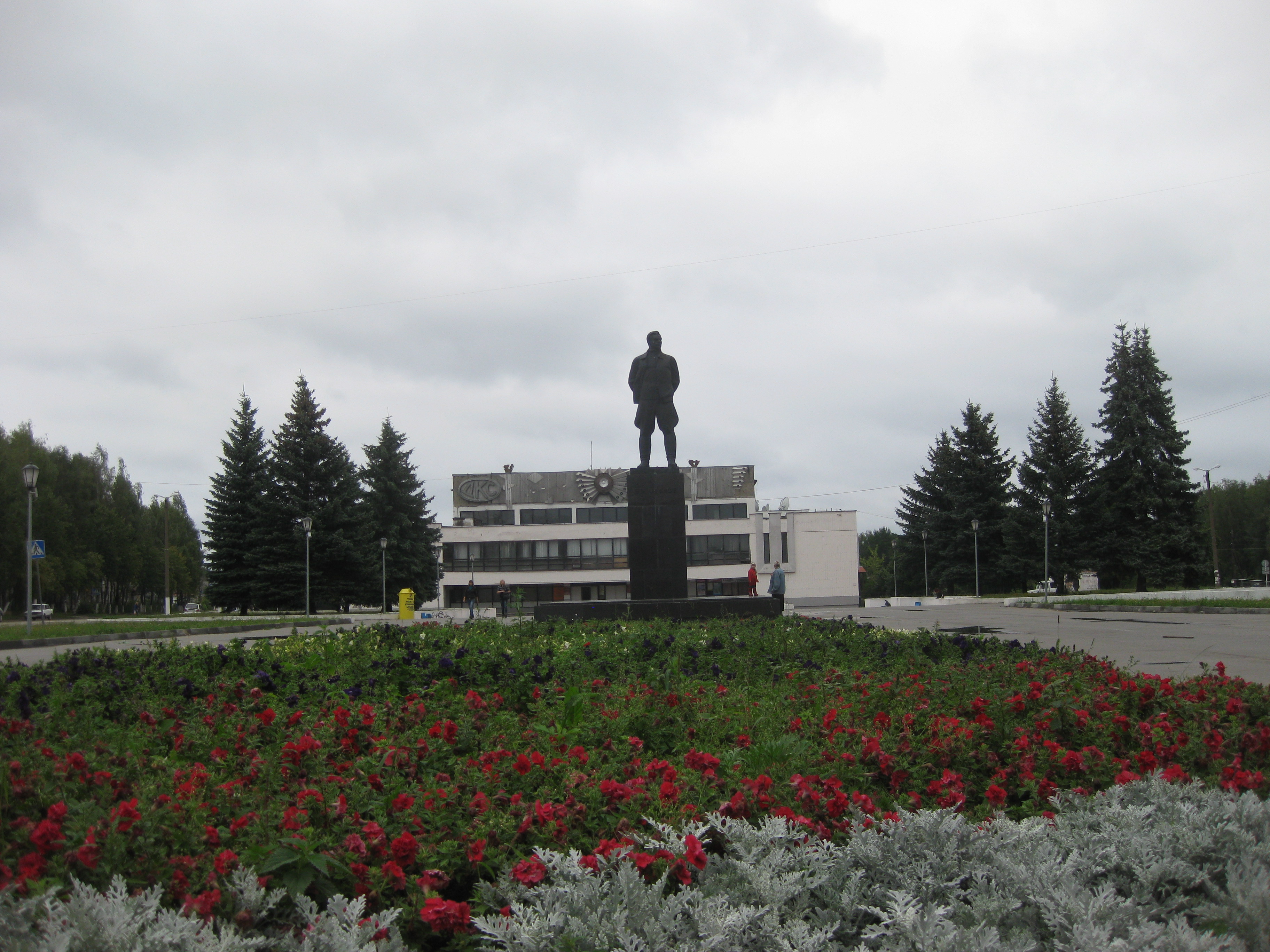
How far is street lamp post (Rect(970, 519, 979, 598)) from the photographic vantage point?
45.8m

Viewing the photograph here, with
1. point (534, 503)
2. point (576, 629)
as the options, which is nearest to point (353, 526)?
point (534, 503)

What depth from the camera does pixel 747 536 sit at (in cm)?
6334

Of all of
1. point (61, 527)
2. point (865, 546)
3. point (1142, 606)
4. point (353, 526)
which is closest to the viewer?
point (1142, 606)

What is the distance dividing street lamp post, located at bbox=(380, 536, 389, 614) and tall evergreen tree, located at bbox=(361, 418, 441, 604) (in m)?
0.07

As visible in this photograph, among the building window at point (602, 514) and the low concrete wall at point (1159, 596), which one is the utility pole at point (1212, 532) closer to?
the low concrete wall at point (1159, 596)

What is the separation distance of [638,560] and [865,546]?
11083cm

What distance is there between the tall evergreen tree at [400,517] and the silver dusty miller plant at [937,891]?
4447 cm

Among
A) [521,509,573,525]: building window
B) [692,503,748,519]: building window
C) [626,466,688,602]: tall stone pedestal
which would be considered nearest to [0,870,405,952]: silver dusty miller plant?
[626,466,688,602]: tall stone pedestal

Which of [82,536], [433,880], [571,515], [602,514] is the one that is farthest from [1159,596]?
[82,536]

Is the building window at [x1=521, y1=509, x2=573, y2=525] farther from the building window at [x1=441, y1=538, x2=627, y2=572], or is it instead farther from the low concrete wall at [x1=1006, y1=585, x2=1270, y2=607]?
the low concrete wall at [x1=1006, y1=585, x2=1270, y2=607]

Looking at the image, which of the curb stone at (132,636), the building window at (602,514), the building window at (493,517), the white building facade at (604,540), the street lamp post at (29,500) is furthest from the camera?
the building window at (493,517)

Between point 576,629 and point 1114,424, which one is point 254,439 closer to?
point 576,629

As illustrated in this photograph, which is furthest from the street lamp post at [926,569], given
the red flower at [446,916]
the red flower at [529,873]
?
the red flower at [446,916]

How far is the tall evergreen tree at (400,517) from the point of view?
153 feet
